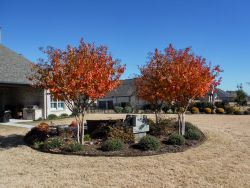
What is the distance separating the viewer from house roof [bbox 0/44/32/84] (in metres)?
21.3

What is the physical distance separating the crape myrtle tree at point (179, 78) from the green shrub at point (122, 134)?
2410mm

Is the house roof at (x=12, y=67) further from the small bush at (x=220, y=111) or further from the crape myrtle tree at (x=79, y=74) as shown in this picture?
A: the small bush at (x=220, y=111)

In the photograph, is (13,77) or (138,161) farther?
(13,77)

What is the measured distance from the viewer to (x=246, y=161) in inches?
372

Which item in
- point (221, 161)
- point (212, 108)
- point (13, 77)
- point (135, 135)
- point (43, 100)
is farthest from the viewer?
point (212, 108)

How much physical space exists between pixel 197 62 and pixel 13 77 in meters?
14.3

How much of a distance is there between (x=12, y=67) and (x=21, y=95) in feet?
10.8

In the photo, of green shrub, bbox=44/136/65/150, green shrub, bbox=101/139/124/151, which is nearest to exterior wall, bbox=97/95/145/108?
green shrub, bbox=44/136/65/150

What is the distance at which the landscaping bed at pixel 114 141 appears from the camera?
10.7m

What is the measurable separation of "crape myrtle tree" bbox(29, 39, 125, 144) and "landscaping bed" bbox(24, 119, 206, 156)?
1.03m

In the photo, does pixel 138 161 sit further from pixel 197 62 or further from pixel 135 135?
pixel 197 62

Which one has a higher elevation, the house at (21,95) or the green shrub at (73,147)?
the house at (21,95)

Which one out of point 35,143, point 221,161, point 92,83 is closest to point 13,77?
point 35,143

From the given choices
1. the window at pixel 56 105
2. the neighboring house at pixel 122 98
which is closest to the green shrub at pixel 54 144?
the window at pixel 56 105
